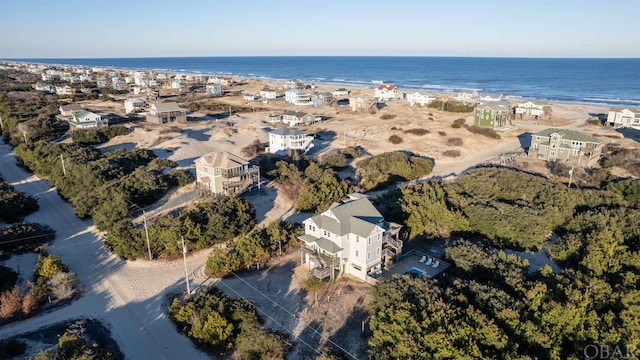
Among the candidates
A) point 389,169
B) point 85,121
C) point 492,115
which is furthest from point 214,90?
point 389,169

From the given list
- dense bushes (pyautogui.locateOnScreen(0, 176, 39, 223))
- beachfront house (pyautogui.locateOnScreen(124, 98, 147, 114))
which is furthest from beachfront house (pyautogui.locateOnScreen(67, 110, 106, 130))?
dense bushes (pyautogui.locateOnScreen(0, 176, 39, 223))

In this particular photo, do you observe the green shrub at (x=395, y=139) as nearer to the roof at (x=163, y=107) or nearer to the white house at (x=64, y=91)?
the roof at (x=163, y=107)

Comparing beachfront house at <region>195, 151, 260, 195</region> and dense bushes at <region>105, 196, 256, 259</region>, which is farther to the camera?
beachfront house at <region>195, 151, 260, 195</region>

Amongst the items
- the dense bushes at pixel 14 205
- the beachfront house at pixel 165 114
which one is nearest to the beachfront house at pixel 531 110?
the beachfront house at pixel 165 114

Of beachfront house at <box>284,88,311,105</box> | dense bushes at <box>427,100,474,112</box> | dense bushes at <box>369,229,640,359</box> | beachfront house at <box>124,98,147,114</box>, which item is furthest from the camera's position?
beachfront house at <box>284,88,311,105</box>

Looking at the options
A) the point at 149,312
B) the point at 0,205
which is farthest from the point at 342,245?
the point at 0,205

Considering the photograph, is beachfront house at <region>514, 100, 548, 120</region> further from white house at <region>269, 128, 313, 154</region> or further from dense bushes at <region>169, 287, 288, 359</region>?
dense bushes at <region>169, 287, 288, 359</region>

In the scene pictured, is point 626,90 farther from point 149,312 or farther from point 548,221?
point 149,312

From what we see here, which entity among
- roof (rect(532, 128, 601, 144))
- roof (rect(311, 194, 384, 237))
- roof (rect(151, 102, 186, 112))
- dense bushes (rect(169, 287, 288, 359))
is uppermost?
roof (rect(151, 102, 186, 112))
